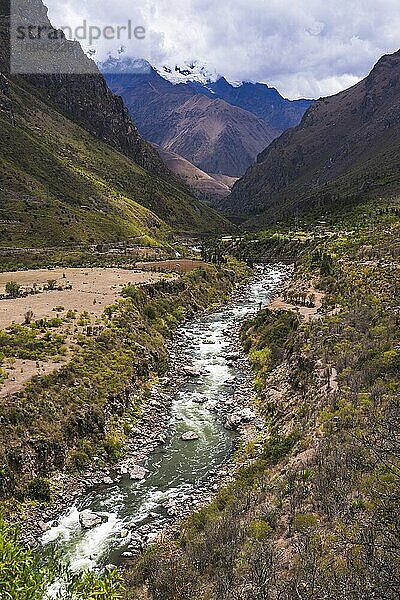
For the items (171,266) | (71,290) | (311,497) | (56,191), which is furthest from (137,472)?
(56,191)

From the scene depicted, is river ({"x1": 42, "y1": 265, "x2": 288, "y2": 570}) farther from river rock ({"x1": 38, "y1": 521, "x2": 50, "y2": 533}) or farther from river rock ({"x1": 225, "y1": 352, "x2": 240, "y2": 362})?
river rock ({"x1": 38, "y1": 521, "x2": 50, "y2": 533})

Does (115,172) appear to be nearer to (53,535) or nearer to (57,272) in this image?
(57,272)

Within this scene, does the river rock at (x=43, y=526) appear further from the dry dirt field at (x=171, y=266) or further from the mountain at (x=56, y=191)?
the mountain at (x=56, y=191)

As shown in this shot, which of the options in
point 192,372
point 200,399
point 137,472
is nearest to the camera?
point 137,472

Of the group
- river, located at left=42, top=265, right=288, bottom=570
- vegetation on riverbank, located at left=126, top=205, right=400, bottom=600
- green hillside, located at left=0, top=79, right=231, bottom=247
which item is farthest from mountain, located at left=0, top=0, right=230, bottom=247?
vegetation on riverbank, located at left=126, top=205, right=400, bottom=600

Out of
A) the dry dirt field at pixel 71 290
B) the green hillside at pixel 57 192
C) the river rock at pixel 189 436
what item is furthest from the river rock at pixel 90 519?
the green hillside at pixel 57 192

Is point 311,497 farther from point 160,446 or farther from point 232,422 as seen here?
point 232,422
